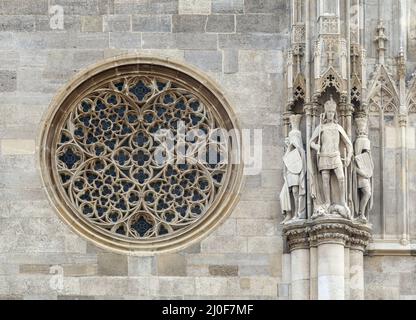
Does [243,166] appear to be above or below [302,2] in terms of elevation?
below

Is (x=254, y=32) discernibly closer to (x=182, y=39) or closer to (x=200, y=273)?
(x=182, y=39)

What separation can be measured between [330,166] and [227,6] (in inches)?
131

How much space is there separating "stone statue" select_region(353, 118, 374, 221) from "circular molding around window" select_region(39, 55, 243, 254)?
186cm

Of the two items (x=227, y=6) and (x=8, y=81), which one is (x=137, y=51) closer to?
(x=227, y=6)

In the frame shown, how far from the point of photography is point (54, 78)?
3741 cm

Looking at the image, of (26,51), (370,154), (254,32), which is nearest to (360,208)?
(370,154)

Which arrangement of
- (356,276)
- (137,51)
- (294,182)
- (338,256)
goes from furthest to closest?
1. (137,51)
2. (294,182)
3. (356,276)
4. (338,256)

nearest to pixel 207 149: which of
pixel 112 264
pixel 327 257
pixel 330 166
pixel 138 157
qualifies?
pixel 138 157

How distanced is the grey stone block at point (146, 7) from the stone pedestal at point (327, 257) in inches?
159

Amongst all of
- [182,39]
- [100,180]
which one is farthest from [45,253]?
[182,39]

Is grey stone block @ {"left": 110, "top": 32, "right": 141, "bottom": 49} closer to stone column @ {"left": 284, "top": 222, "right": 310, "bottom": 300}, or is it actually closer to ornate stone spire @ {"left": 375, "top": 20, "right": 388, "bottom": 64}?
ornate stone spire @ {"left": 375, "top": 20, "right": 388, "bottom": 64}

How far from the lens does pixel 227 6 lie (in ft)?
124
